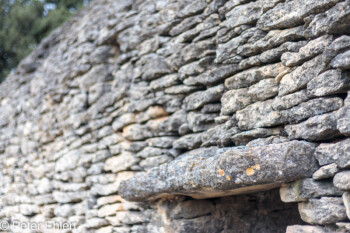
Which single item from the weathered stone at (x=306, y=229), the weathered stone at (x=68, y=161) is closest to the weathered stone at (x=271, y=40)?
the weathered stone at (x=306, y=229)

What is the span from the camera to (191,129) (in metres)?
3.26

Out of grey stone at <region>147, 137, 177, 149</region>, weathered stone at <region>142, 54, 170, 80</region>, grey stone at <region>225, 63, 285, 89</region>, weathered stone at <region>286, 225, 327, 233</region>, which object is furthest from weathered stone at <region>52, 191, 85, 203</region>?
weathered stone at <region>286, 225, 327, 233</region>

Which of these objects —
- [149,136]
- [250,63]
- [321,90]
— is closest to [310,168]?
[321,90]

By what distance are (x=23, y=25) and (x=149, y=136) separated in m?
6.58

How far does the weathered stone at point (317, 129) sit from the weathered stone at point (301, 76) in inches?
8.7

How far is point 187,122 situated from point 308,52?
3.91 feet

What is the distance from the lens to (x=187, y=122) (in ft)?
10.8

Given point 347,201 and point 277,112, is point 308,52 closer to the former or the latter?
point 277,112

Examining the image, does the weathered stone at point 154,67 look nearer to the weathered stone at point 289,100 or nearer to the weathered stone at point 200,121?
the weathered stone at point 200,121

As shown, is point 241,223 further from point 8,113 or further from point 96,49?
point 8,113

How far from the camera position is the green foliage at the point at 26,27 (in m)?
8.83

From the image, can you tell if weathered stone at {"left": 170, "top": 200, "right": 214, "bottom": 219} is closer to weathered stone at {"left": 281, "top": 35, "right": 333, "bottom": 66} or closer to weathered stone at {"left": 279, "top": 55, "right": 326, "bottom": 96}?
weathered stone at {"left": 279, "top": 55, "right": 326, "bottom": 96}

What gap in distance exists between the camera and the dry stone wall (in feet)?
7.51

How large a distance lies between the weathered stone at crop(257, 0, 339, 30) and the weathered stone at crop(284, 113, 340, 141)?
60cm
